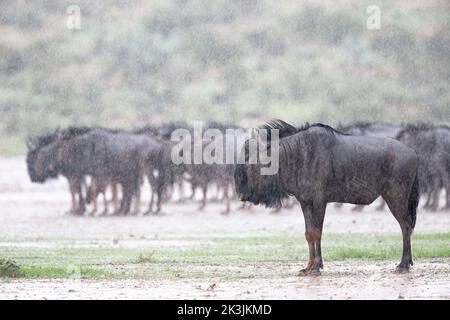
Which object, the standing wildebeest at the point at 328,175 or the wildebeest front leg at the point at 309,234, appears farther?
the standing wildebeest at the point at 328,175

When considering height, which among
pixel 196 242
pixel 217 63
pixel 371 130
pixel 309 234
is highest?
pixel 217 63

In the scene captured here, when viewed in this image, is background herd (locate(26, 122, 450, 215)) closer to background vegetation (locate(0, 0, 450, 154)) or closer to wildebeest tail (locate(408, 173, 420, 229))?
background vegetation (locate(0, 0, 450, 154))

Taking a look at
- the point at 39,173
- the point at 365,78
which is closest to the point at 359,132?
the point at 39,173

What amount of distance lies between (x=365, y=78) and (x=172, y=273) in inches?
1087

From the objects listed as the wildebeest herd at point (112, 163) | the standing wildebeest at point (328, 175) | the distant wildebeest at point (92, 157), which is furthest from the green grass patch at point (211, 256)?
the distant wildebeest at point (92, 157)

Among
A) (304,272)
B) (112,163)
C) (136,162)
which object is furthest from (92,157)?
(304,272)

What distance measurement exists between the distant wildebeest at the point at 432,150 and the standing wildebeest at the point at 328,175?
12.6 m

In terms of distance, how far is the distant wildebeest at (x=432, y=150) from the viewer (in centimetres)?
2608

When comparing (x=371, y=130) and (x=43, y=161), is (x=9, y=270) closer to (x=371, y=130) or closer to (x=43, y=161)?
(x=43, y=161)

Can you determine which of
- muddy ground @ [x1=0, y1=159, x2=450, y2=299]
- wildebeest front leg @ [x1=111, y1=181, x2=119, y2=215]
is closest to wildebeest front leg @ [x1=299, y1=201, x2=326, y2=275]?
muddy ground @ [x1=0, y1=159, x2=450, y2=299]

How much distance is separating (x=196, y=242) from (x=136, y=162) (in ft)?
30.3

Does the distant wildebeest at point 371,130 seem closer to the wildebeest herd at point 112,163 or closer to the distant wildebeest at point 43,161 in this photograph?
the wildebeest herd at point 112,163

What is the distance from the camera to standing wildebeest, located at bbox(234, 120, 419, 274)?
13234 millimetres

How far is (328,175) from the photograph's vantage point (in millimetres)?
13281
